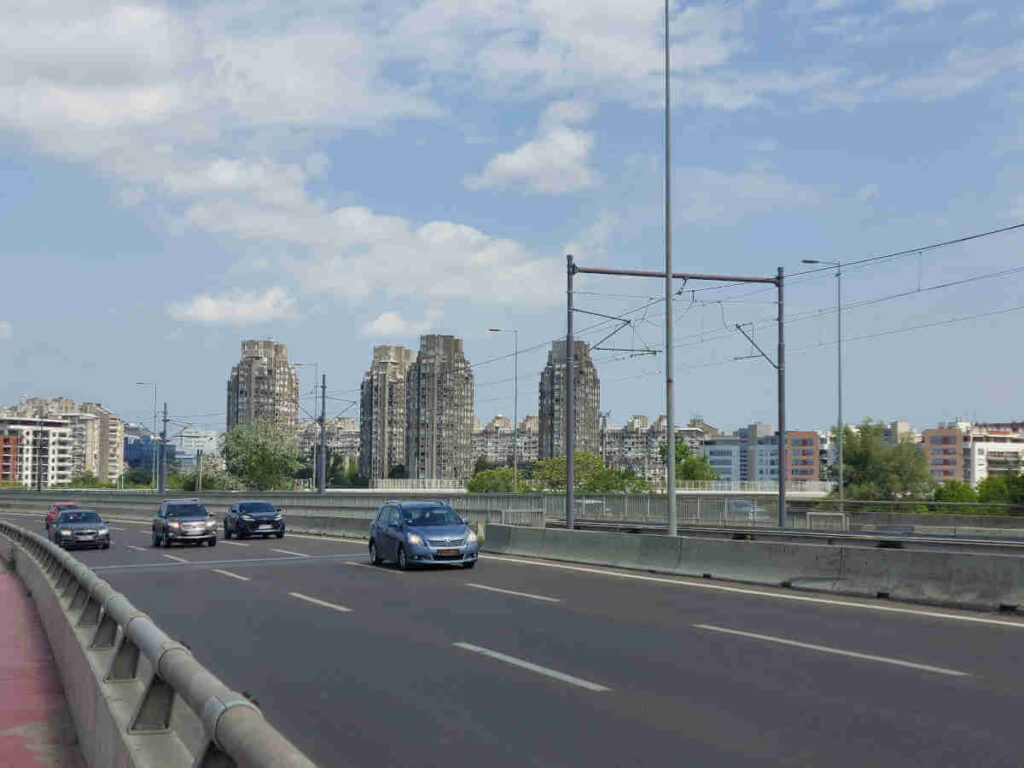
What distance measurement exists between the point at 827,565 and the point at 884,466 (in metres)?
79.1

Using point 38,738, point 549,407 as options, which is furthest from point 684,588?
point 549,407

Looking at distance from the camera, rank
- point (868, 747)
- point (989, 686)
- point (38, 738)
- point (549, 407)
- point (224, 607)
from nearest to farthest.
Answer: point (868, 747), point (38, 738), point (989, 686), point (224, 607), point (549, 407)

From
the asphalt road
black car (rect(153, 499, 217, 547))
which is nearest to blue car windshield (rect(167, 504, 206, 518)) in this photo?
black car (rect(153, 499, 217, 547))

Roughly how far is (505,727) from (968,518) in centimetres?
3795

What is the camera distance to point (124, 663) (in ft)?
21.7

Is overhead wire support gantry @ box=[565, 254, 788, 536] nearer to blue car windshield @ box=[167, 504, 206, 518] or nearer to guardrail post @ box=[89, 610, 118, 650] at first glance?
blue car windshield @ box=[167, 504, 206, 518]

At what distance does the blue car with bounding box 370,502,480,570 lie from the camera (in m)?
23.7

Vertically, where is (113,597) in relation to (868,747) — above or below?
above

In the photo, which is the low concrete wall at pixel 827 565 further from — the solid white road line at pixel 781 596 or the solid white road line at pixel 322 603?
the solid white road line at pixel 322 603

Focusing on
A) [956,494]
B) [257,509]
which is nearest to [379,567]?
[257,509]

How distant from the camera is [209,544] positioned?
35500 millimetres

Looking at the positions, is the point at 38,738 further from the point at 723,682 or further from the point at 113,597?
the point at 723,682

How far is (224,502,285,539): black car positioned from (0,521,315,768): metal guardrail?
31066mm

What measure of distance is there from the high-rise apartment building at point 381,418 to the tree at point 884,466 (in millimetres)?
90883
